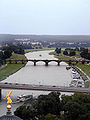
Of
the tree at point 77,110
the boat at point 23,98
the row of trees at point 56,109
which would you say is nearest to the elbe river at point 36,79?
the boat at point 23,98

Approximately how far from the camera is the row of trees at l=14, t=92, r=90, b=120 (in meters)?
4.87

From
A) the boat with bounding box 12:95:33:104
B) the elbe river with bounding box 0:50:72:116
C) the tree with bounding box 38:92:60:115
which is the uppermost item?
the tree with bounding box 38:92:60:115

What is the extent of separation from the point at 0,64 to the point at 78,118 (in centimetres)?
1020

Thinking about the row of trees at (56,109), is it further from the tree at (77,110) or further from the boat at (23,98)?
the boat at (23,98)

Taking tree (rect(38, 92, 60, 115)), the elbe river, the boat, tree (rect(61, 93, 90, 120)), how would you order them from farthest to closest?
the elbe river
the boat
tree (rect(38, 92, 60, 115))
tree (rect(61, 93, 90, 120))

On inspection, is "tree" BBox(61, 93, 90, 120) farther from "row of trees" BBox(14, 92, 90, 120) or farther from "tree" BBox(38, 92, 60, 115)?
"tree" BBox(38, 92, 60, 115)

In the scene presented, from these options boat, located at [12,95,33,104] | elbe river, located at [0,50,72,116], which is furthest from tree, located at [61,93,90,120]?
boat, located at [12,95,33,104]

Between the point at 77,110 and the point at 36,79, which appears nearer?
the point at 77,110

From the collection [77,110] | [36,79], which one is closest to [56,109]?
[77,110]

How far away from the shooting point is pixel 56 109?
17.9ft

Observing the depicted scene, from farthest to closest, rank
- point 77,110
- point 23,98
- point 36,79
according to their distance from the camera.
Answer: point 36,79 < point 23,98 < point 77,110

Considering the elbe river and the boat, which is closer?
the boat

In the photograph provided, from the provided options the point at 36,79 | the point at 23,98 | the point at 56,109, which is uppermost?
the point at 56,109

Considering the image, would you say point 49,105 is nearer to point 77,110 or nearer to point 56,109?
point 56,109
